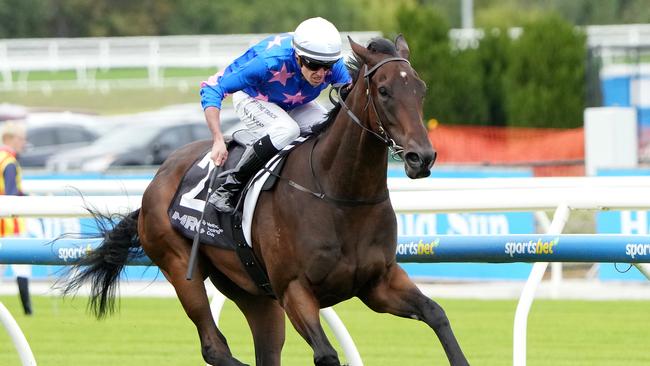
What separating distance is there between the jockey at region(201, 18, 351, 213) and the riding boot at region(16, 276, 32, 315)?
179 inches

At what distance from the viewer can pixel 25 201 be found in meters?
7.18

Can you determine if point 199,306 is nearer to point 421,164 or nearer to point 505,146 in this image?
point 421,164

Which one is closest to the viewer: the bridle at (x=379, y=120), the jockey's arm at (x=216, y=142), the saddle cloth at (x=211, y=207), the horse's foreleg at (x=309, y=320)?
the bridle at (x=379, y=120)

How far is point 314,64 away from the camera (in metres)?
5.59

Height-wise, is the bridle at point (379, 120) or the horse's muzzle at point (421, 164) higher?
the bridle at point (379, 120)

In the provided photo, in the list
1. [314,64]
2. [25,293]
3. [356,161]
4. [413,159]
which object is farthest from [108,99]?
[413,159]

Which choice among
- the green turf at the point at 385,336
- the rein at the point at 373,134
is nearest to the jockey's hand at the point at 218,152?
the rein at the point at 373,134

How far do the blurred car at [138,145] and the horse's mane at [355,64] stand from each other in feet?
49.7

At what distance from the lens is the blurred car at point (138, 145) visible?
21.1 meters

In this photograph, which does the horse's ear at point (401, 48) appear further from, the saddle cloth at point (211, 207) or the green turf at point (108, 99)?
the green turf at point (108, 99)

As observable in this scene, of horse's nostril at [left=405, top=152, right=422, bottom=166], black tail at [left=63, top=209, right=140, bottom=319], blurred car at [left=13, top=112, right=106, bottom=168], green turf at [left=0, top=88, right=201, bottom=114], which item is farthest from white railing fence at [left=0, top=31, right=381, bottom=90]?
horse's nostril at [left=405, top=152, right=422, bottom=166]

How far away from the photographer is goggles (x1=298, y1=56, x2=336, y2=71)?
18.3 ft

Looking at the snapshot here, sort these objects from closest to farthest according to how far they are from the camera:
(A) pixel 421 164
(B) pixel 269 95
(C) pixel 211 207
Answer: (A) pixel 421 164 < (B) pixel 269 95 < (C) pixel 211 207

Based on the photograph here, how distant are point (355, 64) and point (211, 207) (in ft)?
3.37
